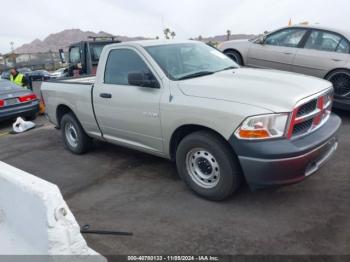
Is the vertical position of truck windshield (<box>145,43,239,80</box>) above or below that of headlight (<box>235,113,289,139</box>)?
above

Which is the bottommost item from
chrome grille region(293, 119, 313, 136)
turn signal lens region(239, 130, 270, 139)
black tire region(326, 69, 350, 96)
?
black tire region(326, 69, 350, 96)

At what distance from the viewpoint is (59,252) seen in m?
2.36

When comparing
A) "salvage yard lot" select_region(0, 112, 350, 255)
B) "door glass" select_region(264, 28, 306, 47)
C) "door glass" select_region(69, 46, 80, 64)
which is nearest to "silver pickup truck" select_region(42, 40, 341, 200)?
"salvage yard lot" select_region(0, 112, 350, 255)

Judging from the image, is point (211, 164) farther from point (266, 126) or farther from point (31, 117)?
point (31, 117)

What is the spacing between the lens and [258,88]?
3.60m

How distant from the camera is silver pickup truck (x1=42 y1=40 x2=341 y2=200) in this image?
330 centimetres

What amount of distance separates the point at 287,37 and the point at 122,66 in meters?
4.26

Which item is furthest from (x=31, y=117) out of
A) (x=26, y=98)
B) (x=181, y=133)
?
(x=181, y=133)

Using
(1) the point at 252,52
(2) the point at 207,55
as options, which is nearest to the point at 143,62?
(2) the point at 207,55

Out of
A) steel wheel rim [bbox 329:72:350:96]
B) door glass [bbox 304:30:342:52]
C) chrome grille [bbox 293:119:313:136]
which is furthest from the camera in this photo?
door glass [bbox 304:30:342:52]

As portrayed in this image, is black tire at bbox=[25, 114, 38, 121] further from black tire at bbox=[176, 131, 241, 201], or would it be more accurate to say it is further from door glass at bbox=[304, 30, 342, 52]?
door glass at bbox=[304, 30, 342, 52]

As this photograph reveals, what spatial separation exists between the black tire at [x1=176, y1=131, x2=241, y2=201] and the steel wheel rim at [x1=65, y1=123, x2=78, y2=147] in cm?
277

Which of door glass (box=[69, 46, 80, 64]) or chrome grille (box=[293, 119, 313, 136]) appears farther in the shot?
door glass (box=[69, 46, 80, 64])

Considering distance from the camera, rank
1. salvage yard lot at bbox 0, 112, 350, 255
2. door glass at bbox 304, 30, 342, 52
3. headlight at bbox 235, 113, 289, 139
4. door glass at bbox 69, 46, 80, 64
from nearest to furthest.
Answer: 1. salvage yard lot at bbox 0, 112, 350, 255
2. headlight at bbox 235, 113, 289, 139
3. door glass at bbox 304, 30, 342, 52
4. door glass at bbox 69, 46, 80, 64
